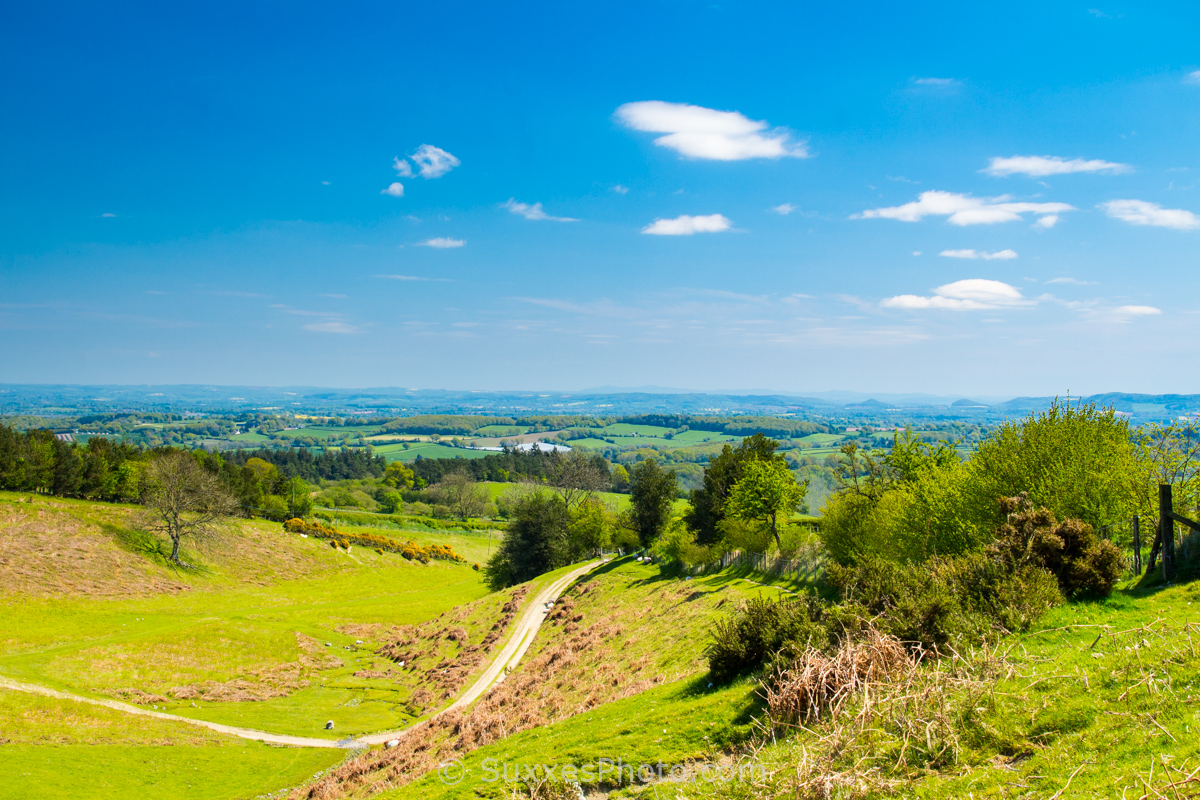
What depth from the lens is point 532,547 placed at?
89875 mm

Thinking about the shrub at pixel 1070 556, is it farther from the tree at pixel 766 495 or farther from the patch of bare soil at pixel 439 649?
the patch of bare soil at pixel 439 649

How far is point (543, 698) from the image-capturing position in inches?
1320

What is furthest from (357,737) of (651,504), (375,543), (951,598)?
(375,543)

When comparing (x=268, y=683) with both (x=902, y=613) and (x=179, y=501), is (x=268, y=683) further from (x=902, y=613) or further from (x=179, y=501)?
(x=902, y=613)

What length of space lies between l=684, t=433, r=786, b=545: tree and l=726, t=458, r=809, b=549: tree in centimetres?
823

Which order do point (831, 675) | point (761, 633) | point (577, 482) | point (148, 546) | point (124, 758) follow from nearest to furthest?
point (831, 675), point (761, 633), point (124, 758), point (148, 546), point (577, 482)

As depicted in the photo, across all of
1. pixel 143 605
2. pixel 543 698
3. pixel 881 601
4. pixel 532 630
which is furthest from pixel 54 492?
pixel 881 601

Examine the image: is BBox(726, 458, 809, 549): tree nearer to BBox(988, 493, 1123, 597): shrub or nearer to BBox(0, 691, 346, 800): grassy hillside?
BBox(988, 493, 1123, 597): shrub

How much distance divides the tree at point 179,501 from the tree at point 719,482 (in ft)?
227

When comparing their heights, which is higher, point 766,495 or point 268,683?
point 766,495

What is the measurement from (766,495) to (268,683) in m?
43.9

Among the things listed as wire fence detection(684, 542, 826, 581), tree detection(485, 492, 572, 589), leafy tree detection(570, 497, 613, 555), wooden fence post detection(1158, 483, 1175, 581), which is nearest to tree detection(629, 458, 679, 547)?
leafy tree detection(570, 497, 613, 555)

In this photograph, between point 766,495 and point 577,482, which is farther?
point 577,482

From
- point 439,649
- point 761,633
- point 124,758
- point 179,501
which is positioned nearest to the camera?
point 761,633
